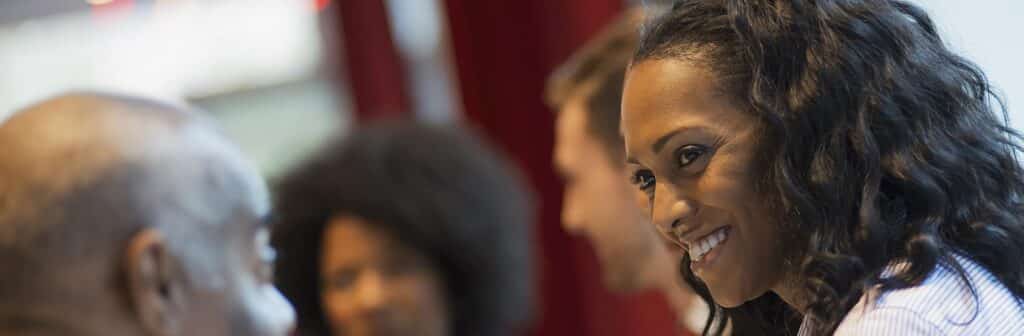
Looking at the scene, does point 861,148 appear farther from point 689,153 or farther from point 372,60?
point 372,60

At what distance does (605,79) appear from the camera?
10.9 feet

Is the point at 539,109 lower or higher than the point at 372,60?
higher

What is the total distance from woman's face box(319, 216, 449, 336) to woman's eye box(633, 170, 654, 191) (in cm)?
158

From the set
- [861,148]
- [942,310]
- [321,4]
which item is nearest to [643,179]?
[861,148]

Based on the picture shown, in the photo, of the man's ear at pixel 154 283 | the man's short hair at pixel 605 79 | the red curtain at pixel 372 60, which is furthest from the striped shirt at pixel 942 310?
the red curtain at pixel 372 60

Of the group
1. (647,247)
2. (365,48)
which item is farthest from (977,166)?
(365,48)

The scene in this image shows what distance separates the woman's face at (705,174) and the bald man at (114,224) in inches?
26.4

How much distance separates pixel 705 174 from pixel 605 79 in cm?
165

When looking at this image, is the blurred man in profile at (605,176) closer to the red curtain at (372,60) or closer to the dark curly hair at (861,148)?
the dark curly hair at (861,148)

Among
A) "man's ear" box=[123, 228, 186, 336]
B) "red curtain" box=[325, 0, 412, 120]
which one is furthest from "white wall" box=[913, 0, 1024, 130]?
"red curtain" box=[325, 0, 412, 120]

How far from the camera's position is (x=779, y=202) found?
1645 mm

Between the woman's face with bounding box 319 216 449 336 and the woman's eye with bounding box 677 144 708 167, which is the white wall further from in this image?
the woman's eye with bounding box 677 144 708 167

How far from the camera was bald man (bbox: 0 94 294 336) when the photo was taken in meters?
1.99

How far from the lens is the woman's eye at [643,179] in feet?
5.77
